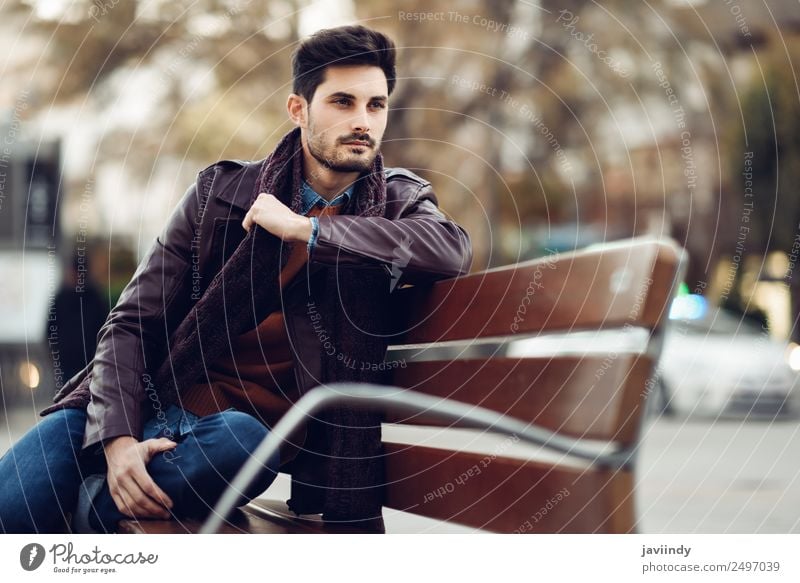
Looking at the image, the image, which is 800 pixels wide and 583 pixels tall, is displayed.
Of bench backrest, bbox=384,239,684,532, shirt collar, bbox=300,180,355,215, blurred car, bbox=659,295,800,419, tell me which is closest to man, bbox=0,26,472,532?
shirt collar, bbox=300,180,355,215

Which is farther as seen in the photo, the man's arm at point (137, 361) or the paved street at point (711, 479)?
the paved street at point (711, 479)

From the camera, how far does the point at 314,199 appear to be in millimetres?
2629

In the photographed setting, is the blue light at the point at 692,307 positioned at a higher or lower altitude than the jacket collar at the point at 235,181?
lower

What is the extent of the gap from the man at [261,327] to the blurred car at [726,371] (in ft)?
26.5

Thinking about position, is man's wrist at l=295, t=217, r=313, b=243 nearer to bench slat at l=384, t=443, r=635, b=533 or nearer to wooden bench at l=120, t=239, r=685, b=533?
wooden bench at l=120, t=239, r=685, b=533

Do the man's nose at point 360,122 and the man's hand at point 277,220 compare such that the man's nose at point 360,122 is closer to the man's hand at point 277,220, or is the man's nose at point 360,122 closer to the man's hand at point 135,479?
the man's hand at point 277,220

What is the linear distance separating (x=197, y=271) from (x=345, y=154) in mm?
436

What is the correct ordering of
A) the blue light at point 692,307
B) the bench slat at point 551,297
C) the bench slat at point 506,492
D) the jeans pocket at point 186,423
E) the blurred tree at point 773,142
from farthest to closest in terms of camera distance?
the blurred tree at point 773,142 < the blue light at point 692,307 < the jeans pocket at point 186,423 < the bench slat at point 506,492 < the bench slat at point 551,297

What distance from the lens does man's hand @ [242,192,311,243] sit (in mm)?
2346

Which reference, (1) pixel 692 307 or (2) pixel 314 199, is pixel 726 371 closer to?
(1) pixel 692 307

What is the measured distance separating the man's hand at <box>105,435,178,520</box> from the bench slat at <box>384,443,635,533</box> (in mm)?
507

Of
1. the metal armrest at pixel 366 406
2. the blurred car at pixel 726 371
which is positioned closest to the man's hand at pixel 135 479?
the metal armrest at pixel 366 406

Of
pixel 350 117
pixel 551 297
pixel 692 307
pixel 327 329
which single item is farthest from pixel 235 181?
pixel 692 307

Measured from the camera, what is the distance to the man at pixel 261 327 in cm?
236
